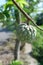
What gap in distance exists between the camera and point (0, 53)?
205 inches

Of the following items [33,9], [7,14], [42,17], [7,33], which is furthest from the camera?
[42,17]

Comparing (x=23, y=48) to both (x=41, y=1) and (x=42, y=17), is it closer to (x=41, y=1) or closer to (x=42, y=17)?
(x=41, y=1)

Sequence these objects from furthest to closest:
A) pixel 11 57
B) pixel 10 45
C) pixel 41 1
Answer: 1. pixel 10 45
2. pixel 11 57
3. pixel 41 1

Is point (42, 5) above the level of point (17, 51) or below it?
above

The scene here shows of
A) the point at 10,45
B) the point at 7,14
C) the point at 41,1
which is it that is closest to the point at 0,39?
the point at 10,45

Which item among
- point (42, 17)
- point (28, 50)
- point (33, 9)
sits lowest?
point (28, 50)

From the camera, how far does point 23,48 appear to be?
19.6ft

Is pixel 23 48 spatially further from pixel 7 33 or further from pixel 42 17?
pixel 42 17

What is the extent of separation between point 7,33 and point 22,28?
652 centimetres

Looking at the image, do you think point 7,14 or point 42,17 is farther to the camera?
point 42,17

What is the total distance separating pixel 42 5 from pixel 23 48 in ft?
5.46

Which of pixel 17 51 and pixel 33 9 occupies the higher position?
pixel 33 9

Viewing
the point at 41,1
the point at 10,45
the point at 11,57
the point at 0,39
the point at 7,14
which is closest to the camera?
the point at 7,14

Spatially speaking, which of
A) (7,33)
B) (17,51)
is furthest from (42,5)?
(7,33)
